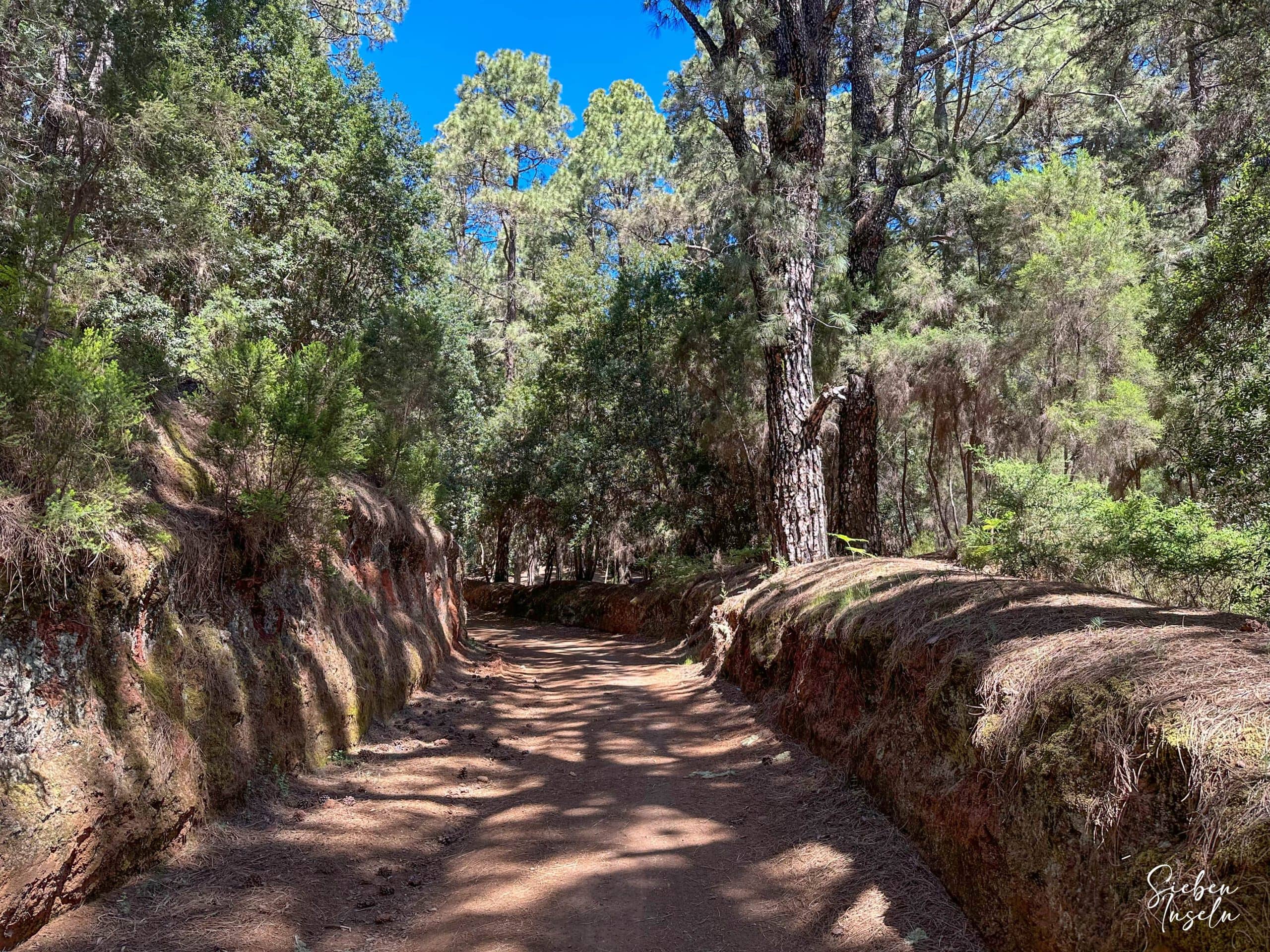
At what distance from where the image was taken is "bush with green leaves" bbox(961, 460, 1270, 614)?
5555 mm

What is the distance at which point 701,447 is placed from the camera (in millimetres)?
17688

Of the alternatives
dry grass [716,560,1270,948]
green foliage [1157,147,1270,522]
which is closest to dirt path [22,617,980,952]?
dry grass [716,560,1270,948]

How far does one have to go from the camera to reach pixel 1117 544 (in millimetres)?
6285

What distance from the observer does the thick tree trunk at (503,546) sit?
2356 cm

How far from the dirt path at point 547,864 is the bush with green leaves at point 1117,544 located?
123 inches

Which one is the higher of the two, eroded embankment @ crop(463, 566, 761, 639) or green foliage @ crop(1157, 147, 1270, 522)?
green foliage @ crop(1157, 147, 1270, 522)

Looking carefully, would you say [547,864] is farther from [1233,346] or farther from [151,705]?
[1233,346]

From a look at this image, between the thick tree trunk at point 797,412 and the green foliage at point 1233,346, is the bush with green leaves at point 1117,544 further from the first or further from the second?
the thick tree trunk at point 797,412

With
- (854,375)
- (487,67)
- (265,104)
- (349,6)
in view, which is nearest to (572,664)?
(854,375)

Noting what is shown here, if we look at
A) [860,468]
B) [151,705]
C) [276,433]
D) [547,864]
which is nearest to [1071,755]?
[547,864]

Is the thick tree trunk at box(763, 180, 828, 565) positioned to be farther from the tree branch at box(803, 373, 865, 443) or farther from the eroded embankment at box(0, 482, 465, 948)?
the eroded embankment at box(0, 482, 465, 948)

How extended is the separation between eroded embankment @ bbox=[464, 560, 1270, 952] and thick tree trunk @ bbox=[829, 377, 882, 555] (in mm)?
7118

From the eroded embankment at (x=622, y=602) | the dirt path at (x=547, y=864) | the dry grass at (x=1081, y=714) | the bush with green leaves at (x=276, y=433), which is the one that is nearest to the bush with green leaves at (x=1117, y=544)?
the dry grass at (x=1081, y=714)

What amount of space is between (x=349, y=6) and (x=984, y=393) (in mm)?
15397
